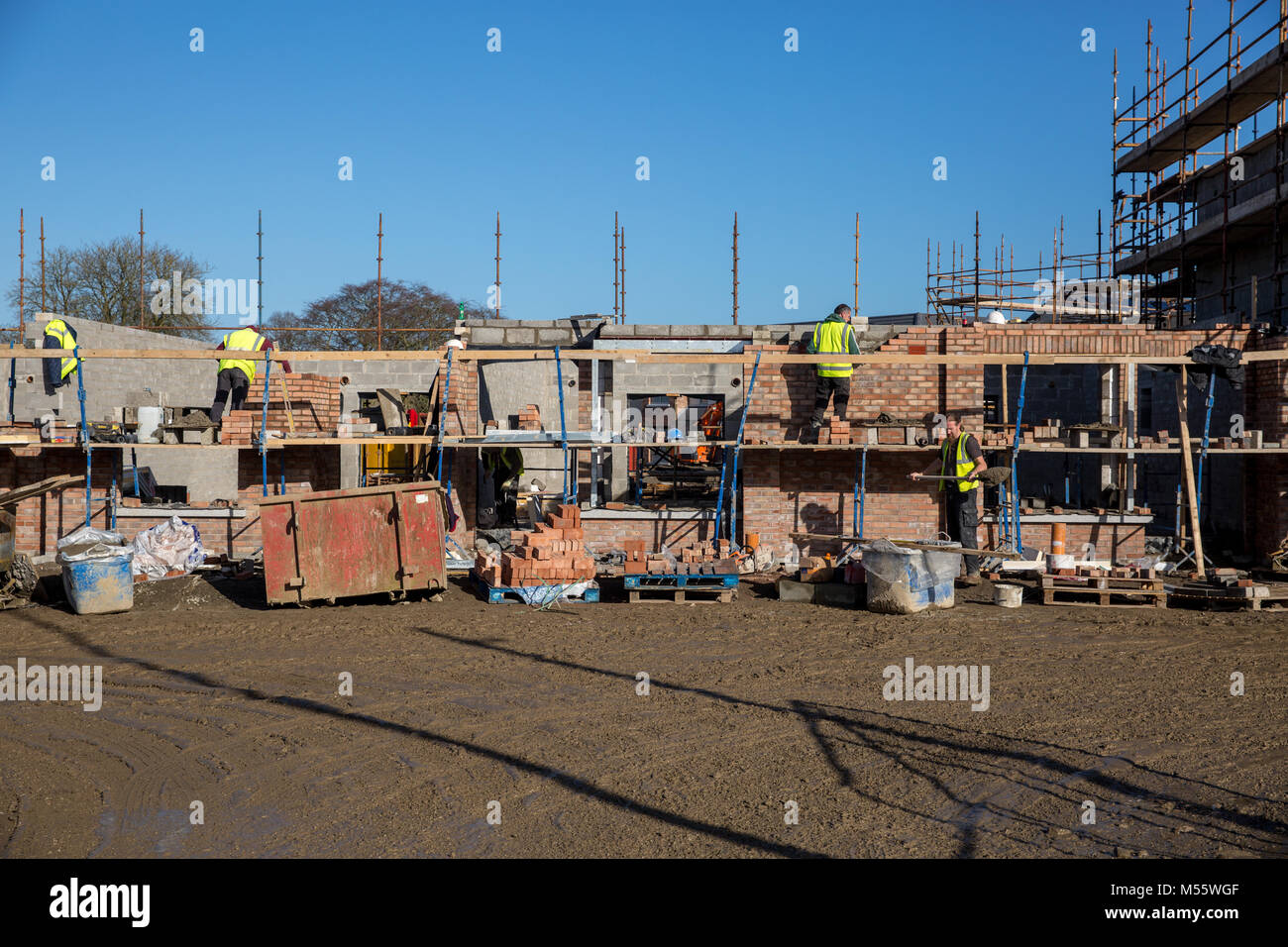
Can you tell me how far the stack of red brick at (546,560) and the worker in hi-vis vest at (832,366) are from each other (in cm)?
393

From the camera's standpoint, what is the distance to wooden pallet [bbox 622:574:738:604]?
11.3 m

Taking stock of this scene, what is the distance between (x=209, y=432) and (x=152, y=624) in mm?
3648

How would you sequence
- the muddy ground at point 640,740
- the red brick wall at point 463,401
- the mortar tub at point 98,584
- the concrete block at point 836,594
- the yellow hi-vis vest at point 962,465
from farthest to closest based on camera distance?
the red brick wall at point 463,401 < the yellow hi-vis vest at point 962,465 < the concrete block at point 836,594 < the mortar tub at point 98,584 < the muddy ground at point 640,740

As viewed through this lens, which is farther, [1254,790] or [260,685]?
[260,685]

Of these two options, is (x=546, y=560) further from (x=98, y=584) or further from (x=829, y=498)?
(x=98, y=584)

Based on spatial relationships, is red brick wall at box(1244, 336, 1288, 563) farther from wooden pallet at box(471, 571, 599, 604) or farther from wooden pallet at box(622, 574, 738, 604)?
wooden pallet at box(471, 571, 599, 604)

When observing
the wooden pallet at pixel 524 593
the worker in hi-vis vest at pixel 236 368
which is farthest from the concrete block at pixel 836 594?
the worker in hi-vis vest at pixel 236 368

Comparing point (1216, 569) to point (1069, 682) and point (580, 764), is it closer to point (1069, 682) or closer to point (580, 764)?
point (1069, 682)

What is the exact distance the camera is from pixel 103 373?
18.1 m

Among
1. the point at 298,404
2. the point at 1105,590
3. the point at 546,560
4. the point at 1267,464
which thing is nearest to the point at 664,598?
the point at 546,560

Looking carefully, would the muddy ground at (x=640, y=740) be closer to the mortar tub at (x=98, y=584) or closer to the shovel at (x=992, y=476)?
the mortar tub at (x=98, y=584)

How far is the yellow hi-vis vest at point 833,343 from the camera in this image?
13266mm
